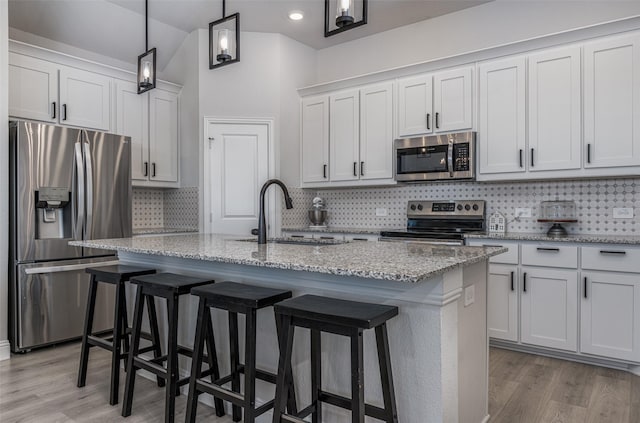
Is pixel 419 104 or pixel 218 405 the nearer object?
pixel 218 405

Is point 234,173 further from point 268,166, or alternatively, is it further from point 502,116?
point 502,116

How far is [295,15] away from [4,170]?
2958 millimetres

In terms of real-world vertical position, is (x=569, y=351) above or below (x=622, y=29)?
below

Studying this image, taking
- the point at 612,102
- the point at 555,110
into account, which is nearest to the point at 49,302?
the point at 555,110

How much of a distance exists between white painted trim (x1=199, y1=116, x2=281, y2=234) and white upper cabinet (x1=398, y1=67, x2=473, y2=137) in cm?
143

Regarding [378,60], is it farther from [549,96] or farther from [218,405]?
[218,405]

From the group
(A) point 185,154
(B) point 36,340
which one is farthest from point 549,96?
(B) point 36,340

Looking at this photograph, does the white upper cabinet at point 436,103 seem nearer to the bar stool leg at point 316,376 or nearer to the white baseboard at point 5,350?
the bar stool leg at point 316,376

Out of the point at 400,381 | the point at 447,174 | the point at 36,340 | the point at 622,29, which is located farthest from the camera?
the point at 447,174

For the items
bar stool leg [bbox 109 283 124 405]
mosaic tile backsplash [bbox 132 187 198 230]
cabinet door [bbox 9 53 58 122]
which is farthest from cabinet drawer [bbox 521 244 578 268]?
cabinet door [bbox 9 53 58 122]

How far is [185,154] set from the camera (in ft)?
15.8

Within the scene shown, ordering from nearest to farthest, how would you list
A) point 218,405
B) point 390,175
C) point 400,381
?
point 400,381, point 218,405, point 390,175

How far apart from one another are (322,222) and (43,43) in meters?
3.36

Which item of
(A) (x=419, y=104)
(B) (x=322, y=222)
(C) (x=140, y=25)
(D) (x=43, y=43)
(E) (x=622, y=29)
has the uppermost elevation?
(C) (x=140, y=25)
